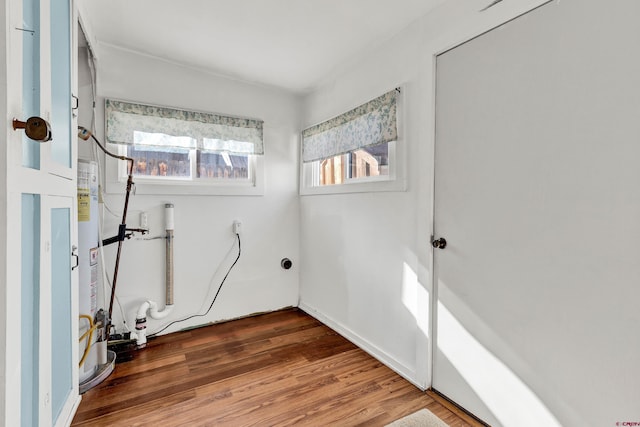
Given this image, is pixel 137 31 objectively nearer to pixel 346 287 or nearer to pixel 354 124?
pixel 354 124

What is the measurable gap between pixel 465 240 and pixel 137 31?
254 cm

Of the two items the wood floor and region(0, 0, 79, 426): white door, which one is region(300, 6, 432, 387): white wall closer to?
the wood floor

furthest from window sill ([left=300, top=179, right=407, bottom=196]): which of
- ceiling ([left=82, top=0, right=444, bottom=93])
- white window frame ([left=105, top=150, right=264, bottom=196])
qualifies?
ceiling ([left=82, top=0, right=444, bottom=93])

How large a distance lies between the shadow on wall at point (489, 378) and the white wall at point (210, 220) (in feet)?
5.95

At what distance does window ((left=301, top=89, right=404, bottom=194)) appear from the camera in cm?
215

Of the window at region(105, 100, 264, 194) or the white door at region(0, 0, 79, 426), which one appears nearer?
the white door at region(0, 0, 79, 426)

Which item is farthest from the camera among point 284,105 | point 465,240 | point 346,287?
point 284,105

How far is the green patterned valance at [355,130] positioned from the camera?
83.9 inches

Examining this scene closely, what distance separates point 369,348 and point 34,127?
2.27 m

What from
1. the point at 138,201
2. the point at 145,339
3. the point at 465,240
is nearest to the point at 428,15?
the point at 465,240

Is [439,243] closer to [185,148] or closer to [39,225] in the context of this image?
[39,225]

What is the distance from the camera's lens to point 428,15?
1.89m

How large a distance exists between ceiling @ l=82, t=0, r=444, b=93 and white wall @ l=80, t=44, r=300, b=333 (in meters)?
0.18

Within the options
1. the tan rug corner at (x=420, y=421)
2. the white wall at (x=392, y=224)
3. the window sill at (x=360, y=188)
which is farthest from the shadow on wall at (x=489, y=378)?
the window sill at (x=360, y=188)
